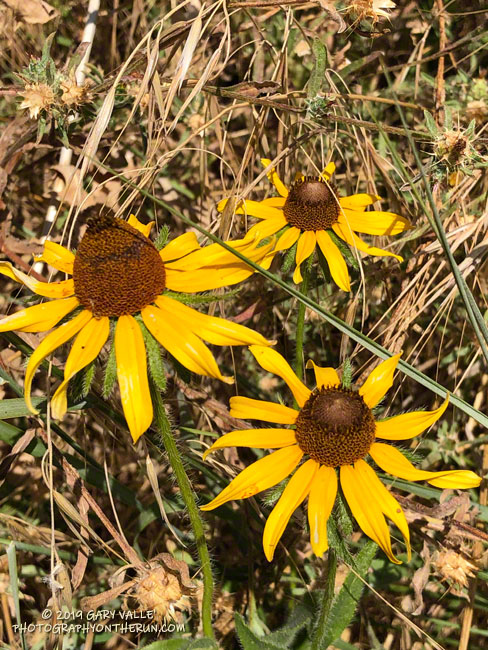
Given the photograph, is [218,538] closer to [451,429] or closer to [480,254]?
[451,429]

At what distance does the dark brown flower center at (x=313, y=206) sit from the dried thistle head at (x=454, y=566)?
88 centimetres

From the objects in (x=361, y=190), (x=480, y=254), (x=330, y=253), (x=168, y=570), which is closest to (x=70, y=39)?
(x=361, y=190)

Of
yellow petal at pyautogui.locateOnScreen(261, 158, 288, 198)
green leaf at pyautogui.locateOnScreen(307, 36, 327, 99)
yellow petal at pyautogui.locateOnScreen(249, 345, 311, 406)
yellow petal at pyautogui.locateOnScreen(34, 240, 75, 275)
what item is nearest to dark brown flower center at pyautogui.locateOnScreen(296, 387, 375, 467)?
yellow petal at pyautogui.locateOnScreen(249, 345, 311, 406)

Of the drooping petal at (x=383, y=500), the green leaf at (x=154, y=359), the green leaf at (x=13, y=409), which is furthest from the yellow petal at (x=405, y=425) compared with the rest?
the green leaf at (x=13, y=409)

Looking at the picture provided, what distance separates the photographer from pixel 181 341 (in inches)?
54.9

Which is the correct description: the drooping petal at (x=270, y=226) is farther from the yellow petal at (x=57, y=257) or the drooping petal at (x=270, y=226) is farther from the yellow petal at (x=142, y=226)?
the yellow petal at (x=57, y=257)

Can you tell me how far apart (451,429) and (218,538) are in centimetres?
83

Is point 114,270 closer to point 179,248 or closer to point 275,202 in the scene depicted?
point 179,248

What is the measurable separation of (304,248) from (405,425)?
1.86 feet

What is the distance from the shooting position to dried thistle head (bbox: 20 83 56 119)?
1927 millimetres

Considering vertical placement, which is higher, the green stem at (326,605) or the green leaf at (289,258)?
the green leaf at (289,258)

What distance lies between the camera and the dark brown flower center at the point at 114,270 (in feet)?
4.59

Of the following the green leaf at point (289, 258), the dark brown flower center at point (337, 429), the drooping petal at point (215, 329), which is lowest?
the dark brown flower center at point (337, 429)

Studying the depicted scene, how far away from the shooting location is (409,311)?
2.16m
